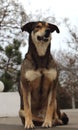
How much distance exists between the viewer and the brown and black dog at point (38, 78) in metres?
5.45

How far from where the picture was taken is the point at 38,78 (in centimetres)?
549

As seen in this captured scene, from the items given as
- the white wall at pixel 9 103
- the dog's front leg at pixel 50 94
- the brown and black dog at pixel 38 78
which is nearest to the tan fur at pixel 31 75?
the brown and black dog at pixel 38 78

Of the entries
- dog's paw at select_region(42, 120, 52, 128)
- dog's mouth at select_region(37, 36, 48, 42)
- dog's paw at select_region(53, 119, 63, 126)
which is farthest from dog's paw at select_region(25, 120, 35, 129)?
dog's mouth at select_region(37, 36, 48, 42)

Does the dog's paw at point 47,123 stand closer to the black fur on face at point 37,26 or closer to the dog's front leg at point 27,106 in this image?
the dog's front leg at point 27,106

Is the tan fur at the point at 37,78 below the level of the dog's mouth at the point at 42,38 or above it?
below

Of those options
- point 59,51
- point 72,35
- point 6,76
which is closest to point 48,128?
point 6,76

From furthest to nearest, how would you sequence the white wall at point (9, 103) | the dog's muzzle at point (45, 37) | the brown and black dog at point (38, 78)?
the white wall at point (9, 103) < the brown and black dog at point (38, 78) < the dog's muzzle at point (45, 37)

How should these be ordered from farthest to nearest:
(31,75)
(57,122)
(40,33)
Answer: (57,122) → (31,75) → (40,33)

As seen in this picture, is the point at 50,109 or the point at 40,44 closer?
the point at 40,44

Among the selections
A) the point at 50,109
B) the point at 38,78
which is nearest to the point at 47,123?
the point at 50,109

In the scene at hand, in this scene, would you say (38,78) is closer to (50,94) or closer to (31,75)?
(31,75)

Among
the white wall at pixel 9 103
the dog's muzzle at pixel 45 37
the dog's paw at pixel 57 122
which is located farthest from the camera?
the white wall at pixel 9 103

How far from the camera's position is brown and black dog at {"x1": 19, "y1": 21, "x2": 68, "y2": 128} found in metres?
5.45

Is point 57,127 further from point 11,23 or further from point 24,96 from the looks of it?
point 11,23
